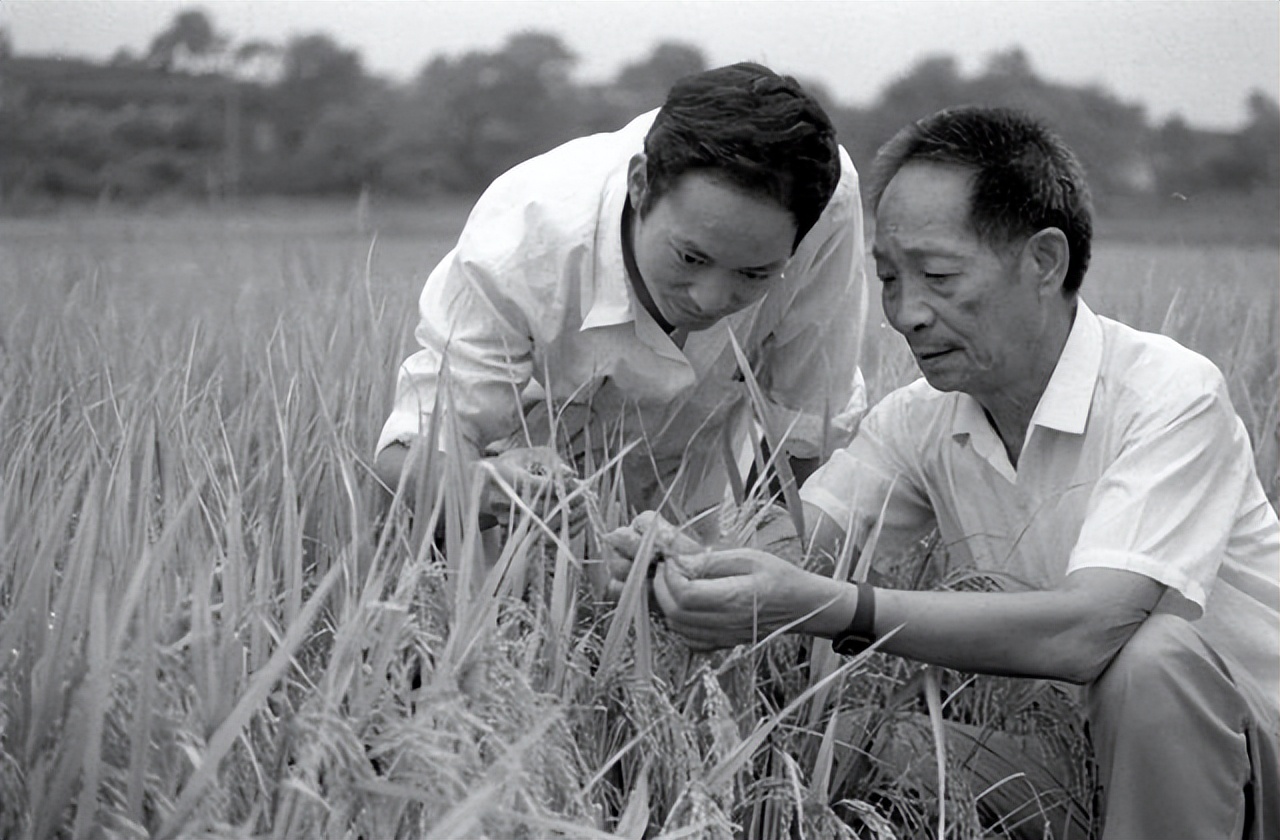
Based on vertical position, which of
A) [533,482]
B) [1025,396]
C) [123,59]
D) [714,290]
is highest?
[123,59]

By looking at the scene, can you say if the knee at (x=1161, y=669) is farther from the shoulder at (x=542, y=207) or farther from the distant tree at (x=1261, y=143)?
the distant tree at (x=1261, y=143)

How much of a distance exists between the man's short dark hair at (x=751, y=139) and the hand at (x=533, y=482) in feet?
1.37

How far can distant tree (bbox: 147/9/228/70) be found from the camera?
2.82 m

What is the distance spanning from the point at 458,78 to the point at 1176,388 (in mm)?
2166

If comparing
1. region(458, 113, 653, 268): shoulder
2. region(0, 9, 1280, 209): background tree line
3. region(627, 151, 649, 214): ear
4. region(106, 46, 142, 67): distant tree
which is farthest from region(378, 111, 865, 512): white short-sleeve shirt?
region(106, 46, 142, 67): distant tree

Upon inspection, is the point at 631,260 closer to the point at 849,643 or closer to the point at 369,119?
the point at 849,643

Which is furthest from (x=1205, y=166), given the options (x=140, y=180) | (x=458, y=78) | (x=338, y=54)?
(x=140, y=180)

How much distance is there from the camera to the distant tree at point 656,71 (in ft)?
10.6

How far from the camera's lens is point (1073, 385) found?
1873 millimetres

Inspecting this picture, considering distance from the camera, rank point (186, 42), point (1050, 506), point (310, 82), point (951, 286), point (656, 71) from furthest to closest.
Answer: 1. point (656, 71)
2. point (310, 82)
3. point (186, 42)
4. point (1050, 506)
5. point (951, 286)

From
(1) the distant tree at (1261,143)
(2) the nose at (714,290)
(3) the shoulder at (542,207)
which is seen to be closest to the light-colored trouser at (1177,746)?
(2) the nose at (714,290)

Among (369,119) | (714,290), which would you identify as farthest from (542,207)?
(369,119)

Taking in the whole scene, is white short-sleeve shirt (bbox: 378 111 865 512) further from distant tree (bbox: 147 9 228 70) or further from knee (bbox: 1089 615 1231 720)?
distant tree (bbox: 147 9 228 70)

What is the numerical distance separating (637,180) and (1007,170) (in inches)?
19.2
